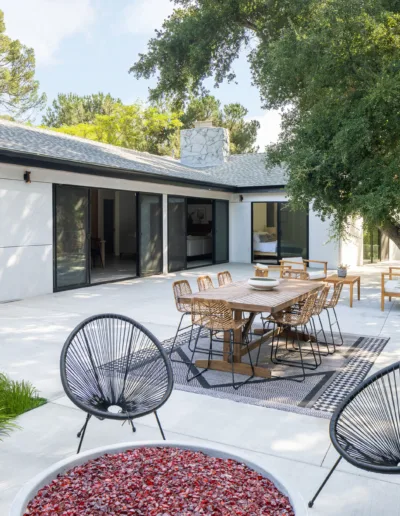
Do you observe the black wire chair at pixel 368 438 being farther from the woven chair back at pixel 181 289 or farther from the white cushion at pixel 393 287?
the white cushion at pixel 393 287

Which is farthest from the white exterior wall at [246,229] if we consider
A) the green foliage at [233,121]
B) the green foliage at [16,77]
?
the green foliage at [233,121]

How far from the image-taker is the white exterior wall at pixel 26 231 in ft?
29.2

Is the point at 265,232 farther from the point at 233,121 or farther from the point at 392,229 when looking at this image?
the point at 233,121

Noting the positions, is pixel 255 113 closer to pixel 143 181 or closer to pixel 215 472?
pixel 143 181

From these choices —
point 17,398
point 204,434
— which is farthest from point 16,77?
point 204,434

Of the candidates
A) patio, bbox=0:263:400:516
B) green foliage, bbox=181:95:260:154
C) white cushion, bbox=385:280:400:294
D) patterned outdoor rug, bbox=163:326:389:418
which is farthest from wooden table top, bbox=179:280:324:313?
green foliage, bbox=181:95:260:154

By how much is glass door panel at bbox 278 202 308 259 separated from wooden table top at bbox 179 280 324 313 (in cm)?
1021

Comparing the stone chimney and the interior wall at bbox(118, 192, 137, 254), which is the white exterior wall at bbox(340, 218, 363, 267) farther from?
the interior wall at bbox(118, 192, 137, 254)

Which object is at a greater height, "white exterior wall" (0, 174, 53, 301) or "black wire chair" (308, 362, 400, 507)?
"white exterior wall" (0, 174, 53, 301)

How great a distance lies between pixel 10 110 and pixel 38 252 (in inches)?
780

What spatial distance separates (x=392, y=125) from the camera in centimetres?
668

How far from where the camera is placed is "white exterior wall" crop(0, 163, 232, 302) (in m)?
8.90

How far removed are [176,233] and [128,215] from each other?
5.85m

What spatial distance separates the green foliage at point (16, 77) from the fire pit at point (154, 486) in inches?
1039
